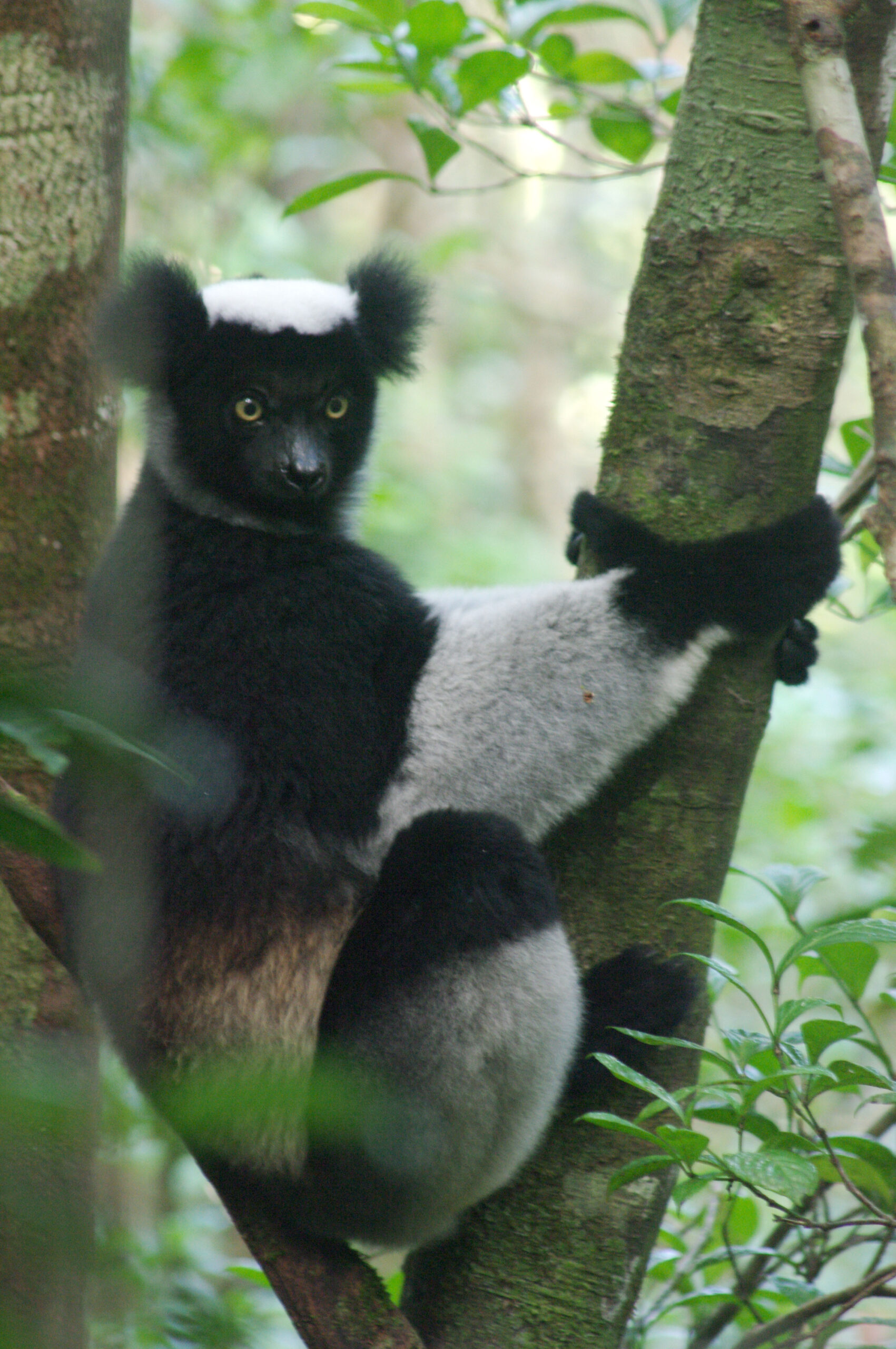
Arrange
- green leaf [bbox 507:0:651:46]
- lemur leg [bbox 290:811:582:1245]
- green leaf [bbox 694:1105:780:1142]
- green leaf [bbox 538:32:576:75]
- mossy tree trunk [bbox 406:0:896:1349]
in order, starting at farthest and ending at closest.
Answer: green leaf [bbox 538:32:576:75]
green leaf [bbox 507:0:651:46]
lemur leg [bbox 290:811:582:1245]
mossy tree trunk [bbox 406:0:896:1349]
green leaf [bbox 694:1105:780:1142]

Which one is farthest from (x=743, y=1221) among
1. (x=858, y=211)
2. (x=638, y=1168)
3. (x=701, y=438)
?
(x=858, y=211)

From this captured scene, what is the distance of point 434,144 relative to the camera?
2926mm

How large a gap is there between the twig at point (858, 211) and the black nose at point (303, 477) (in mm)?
1373

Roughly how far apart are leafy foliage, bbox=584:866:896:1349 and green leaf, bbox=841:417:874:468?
115 centimetres

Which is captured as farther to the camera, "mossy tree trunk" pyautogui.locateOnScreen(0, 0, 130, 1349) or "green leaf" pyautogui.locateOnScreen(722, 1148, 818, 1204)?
"mossy tree trunk" pyautogui.locateOnScreen(0, 0, 130, 1349)

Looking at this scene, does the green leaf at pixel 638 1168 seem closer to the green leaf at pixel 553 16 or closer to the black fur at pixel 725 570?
the black fur at pixel 725 570

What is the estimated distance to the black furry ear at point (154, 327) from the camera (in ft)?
9.37

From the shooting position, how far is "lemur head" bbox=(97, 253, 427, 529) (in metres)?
2.84

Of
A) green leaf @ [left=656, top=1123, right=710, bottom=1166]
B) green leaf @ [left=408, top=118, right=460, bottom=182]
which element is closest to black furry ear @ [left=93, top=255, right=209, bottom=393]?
green leaf @ [left=408, top=118, right=460, bottom=182]

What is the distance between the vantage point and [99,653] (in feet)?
8.46

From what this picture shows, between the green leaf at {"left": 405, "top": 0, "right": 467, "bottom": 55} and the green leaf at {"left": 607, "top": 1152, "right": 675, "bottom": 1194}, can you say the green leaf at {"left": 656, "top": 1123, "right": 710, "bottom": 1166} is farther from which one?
the green leaf at {"left": 405, "top": 0, "right": 467, "bottom": 55}

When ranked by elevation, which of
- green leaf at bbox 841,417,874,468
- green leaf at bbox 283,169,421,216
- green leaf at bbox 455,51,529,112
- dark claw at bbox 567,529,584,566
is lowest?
dark claw at bbox 567,529,584,566

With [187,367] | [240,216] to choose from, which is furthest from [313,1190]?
[240,216]

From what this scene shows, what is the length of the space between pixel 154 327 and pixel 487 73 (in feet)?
3.32
